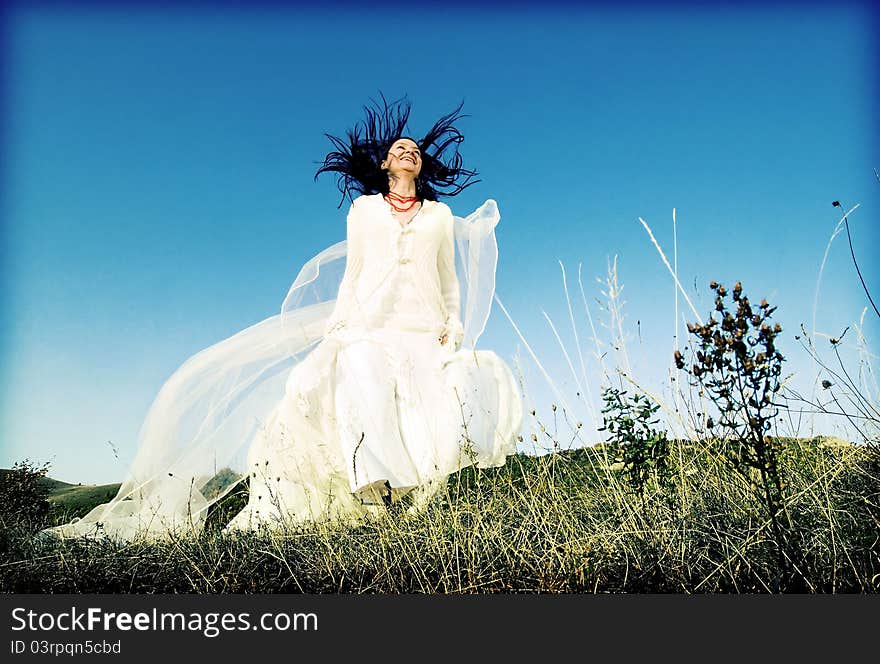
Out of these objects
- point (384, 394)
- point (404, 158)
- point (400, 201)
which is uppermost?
point (404, 158)

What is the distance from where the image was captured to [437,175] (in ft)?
18.5

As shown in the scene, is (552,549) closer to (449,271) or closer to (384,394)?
(384,394)

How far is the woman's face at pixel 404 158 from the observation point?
17.8ft

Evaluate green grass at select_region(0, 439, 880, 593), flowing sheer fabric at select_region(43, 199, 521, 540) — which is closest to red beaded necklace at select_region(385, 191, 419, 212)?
flowing sheer fabric at select_region(43, 199, 521, 540)

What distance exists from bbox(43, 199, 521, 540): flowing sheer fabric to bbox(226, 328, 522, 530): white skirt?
0.09 metres

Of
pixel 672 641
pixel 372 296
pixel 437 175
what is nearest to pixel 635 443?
pixel 672 641

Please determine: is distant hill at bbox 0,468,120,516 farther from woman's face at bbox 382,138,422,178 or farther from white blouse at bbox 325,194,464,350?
woman's face at bbox 382,138,422,178

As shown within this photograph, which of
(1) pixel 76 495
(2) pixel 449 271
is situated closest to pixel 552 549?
(2) pixel 449 271

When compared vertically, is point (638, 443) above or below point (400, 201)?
below

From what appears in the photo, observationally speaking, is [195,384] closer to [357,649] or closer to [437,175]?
[437,175]

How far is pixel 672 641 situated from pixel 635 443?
1.26 meters

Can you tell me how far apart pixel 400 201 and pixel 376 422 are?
5.59 feet

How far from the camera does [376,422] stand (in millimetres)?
4617

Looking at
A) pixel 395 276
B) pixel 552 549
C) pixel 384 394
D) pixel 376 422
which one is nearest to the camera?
pixel 552 549
